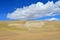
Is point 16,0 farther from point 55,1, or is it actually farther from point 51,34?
point 51,34

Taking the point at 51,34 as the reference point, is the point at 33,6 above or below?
above

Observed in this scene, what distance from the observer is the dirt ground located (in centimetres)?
371

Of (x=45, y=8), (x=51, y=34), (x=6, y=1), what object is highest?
(x=6, y=1)

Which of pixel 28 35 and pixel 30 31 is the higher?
pixel 30 31

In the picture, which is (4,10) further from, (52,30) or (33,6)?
(52,30)

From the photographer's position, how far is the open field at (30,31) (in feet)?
12.2

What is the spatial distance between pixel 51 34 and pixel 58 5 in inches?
29.6

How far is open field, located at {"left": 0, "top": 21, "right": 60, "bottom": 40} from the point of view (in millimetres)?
3727

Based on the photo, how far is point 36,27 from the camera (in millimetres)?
3828

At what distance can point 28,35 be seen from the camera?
148 inches

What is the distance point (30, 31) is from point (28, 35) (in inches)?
4.8

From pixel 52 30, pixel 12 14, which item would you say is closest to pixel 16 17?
pixel 12 14

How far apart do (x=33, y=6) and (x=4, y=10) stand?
28.7 inches

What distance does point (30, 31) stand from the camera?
150 inches
